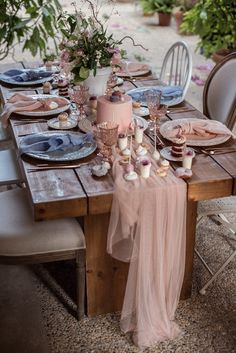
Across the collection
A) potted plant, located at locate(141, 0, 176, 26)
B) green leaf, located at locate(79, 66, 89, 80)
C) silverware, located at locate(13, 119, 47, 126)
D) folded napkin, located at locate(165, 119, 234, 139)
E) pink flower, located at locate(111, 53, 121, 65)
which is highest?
pink flower, located at locate(111, 53, 121, 65)

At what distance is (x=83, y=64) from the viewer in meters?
2.19

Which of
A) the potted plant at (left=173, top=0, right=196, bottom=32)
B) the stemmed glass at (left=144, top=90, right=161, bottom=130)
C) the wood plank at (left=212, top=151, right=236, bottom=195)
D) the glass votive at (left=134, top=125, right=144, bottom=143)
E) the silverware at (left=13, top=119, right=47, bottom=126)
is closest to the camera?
the wood plank at (left=212, top=151, right=236, bottom=195)

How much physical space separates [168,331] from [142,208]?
1.93 ft

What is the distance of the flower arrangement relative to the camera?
216 cm

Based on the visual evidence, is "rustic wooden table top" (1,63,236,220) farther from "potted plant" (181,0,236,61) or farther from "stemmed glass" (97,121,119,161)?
"potted plant" (181,0,236,61)

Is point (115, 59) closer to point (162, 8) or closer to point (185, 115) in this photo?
point (185, 115)

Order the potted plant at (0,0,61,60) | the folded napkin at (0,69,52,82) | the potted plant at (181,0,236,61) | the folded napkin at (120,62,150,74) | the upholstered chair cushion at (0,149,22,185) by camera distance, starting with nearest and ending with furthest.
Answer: the potted plant at (0,0,61,60) → the upholstered chair cushion at (0,149,22,185) → the folded napkin at (0,69,52,82) → the folded napkin at (120,62,150,74) → the potted plant at (181,0,236,61)

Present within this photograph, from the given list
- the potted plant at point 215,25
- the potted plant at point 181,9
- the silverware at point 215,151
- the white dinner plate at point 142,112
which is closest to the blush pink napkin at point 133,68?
the white dinner plate at point 142,112

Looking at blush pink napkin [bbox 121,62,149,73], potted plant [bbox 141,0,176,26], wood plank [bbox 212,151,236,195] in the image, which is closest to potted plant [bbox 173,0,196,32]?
potted plant [bbox 141,0,176,26]

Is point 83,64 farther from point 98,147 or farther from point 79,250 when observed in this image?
point 79,250

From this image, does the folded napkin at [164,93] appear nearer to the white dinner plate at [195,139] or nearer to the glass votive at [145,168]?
the white dinner plate at [195,139]

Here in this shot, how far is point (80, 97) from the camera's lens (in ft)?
7.45

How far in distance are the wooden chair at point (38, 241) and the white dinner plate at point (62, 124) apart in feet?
1.36

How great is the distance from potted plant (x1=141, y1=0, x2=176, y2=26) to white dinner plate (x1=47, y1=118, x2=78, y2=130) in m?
5.56
